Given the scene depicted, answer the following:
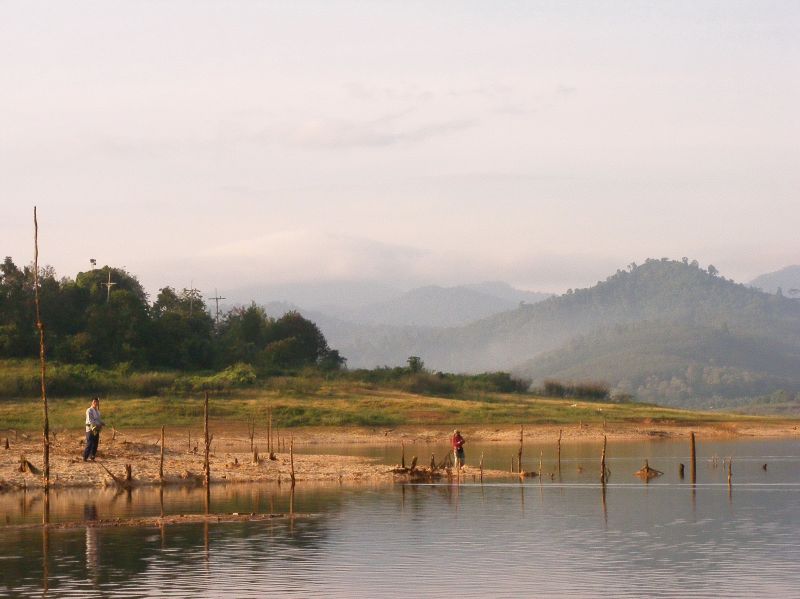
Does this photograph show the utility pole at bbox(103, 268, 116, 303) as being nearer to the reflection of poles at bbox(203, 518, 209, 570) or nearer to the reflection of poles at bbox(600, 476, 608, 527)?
the reflection of poles at bbox(600, 476, 608, 527)

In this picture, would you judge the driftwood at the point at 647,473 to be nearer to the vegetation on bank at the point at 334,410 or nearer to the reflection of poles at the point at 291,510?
the reflection of poles at the point at 291,510

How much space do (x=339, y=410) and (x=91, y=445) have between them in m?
39.3

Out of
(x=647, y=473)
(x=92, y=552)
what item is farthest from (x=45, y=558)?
(x=647, y=473)

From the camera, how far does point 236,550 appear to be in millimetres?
34969

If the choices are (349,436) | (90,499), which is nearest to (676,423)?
(349,436)

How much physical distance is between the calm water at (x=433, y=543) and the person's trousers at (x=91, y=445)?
284 cm

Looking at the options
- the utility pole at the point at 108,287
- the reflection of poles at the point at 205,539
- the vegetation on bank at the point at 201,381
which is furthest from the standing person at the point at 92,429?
the utility pole at the point at 108,287

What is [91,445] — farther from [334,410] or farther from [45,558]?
[334,410]

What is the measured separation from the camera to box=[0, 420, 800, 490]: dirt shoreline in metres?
52.8

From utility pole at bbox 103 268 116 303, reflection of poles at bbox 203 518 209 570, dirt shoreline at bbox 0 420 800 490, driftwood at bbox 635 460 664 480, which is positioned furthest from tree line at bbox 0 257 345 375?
reflection of poles at bbox 203 518 209 570

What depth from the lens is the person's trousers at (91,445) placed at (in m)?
51.9

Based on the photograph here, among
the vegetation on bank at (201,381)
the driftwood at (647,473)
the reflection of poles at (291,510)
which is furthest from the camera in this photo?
the vegetation on bank at (201,381)

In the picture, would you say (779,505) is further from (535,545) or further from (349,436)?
(349,436)

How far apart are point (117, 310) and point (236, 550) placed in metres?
72.6
